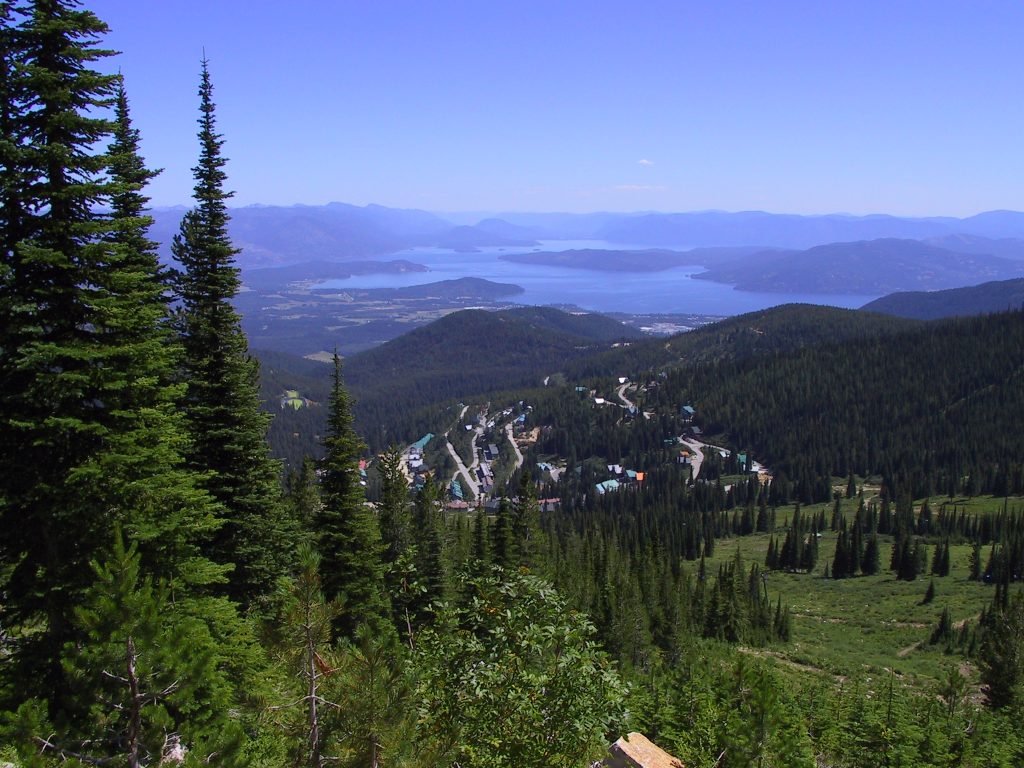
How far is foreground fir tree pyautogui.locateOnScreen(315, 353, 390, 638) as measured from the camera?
24.6 meters

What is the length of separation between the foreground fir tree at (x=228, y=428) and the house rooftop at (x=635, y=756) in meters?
10.5

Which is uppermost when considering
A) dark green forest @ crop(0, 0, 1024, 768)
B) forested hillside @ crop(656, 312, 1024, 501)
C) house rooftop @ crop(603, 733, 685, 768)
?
dark green forest @ crop(0, 0, 1024, 768)

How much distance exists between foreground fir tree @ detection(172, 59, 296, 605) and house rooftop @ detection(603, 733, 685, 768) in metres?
10.5

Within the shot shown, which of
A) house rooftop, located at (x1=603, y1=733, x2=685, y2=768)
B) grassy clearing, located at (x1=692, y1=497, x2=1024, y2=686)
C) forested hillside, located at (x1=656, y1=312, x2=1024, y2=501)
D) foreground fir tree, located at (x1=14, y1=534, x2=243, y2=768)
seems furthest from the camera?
forested hillside, located at (x1=656, y1=312, x2=1024, y2=501)

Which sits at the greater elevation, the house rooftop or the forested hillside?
the house rooftop

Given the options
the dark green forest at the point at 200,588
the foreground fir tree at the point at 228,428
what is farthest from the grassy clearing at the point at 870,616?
the foreground fir tree at the point at 228,428

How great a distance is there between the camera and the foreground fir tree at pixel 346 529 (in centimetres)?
2462

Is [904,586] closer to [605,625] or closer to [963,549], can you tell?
[963,549]

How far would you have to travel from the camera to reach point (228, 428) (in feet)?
57.9

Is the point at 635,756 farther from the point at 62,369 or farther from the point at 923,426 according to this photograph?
the point at 923,426

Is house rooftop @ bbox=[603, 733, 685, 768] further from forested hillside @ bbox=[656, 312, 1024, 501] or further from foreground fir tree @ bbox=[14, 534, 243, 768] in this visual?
forested hillside @ bbox=[656, 312, 1024, 501]

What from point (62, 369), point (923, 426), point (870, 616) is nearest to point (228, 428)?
point (62, 369)

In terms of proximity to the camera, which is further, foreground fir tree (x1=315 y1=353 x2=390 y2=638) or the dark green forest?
foreground fir tree (x1=315 y1=353 x2=390 y2=638)

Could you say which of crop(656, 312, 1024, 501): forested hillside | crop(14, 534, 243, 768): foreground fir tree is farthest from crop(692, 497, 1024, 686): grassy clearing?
crop(656, 312, 1024, 501): forested hillside
